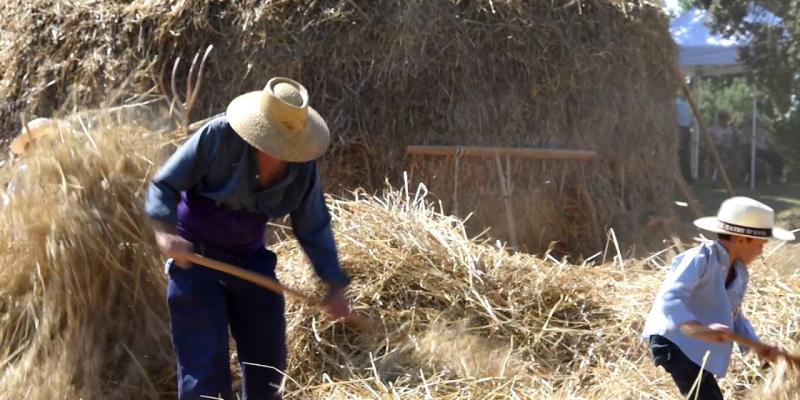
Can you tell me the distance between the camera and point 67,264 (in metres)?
4.38

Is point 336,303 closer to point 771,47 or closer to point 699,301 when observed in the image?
point 699,301

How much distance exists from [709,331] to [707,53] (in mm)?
14542

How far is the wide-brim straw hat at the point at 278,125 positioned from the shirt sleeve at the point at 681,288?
1.28 metres

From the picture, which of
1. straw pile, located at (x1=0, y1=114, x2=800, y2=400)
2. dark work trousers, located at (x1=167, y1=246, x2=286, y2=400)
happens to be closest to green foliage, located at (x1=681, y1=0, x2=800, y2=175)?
straw pile, located at (x1=0, y1=114, x2=800, y2=400)

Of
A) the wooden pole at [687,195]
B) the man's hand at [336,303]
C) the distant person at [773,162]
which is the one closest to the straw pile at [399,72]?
the wooden pole at [687,195]

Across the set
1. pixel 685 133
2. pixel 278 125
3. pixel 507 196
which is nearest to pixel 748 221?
pixel 278 125

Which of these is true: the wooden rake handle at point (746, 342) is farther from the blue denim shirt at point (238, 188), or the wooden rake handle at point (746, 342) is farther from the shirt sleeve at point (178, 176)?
the shirt sleeve at point (178, 176)

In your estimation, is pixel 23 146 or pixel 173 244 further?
pixel 23 146

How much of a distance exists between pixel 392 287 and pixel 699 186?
1278cm

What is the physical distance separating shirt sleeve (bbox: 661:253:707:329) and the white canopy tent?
13559 mm

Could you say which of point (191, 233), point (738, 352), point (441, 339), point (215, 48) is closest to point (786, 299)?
point (738, 352)

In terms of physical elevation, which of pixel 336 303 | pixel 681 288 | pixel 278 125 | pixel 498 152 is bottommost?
pixel 498 152

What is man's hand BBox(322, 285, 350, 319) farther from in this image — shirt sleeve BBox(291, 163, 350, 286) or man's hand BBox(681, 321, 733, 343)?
man's hand BBox(681, 321, 733, 343)

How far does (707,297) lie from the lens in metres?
3.77
